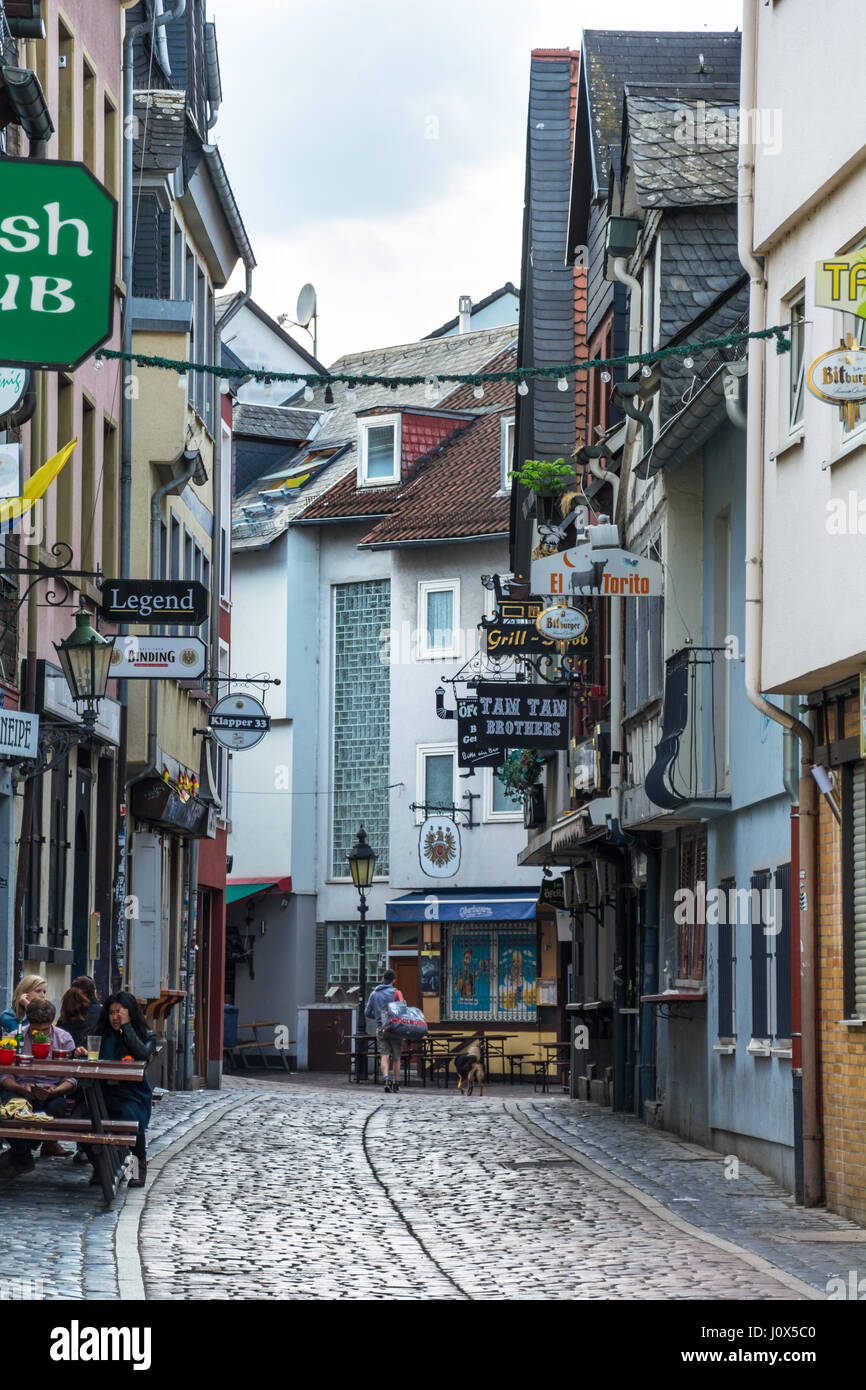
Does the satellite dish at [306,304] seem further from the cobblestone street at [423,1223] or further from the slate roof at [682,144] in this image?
the cobblestone street at [423,1223]

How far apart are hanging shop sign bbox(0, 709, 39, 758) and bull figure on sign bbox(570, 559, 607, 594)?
5.71 m

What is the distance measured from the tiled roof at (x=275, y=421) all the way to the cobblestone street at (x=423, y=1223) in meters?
32.2

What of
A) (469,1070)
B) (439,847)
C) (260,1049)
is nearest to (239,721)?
(469,1070)

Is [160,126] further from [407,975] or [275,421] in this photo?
[275,421]

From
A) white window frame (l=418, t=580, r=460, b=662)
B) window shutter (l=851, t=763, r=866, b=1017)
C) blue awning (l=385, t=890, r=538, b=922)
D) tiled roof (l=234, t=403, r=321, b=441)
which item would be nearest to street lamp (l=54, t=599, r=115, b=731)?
window shutter (l=851, t=763, r=866, b=1017)

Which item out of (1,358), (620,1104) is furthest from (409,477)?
(1,358)

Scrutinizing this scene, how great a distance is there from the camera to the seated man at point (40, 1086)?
13.7 meters

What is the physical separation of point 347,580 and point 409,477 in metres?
2.66

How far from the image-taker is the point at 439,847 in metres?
44.5

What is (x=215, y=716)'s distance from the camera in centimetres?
2702

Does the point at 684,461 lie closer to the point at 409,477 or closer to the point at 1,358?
the point at 1,358

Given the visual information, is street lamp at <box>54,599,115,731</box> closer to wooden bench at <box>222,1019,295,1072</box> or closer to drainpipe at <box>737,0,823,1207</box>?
drainpipe at <box>737,0,823,1207</box>

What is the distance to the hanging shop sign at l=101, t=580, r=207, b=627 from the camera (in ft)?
66.7

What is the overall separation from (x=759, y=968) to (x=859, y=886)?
11.6 feet
